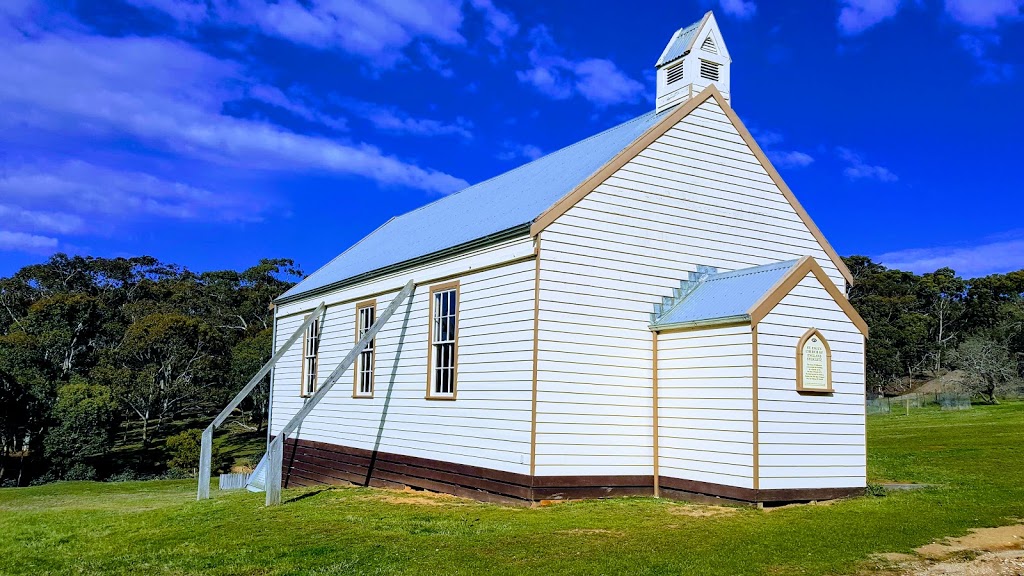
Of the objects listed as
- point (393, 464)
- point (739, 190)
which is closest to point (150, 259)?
point (393, 464)

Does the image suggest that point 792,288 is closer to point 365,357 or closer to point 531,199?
point 531,199

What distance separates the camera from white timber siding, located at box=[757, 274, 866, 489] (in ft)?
44.4

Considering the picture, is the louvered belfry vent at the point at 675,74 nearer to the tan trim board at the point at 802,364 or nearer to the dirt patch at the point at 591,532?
the tan trim board at the point at 802,364

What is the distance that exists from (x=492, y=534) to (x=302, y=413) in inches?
253

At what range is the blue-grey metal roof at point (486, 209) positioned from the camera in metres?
16.4

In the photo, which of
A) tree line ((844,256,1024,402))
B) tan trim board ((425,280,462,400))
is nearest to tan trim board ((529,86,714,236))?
tan trim board ((425,280,462,400))

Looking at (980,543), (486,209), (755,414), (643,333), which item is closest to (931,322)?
(486,209)

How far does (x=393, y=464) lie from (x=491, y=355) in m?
4.71

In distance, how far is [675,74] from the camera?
17781 millimetres

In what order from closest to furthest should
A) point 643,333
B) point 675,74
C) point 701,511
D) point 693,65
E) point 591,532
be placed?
point 591,532
point 701,511
point 643,333
point 693,65
point 675,74

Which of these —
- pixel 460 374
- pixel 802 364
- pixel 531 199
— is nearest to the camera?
pixel 802 364

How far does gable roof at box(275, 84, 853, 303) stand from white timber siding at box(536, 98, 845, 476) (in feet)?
0.67

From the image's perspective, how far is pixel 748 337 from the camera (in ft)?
44.4

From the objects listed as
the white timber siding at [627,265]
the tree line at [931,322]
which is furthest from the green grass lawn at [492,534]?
the tree line at [931,322]
